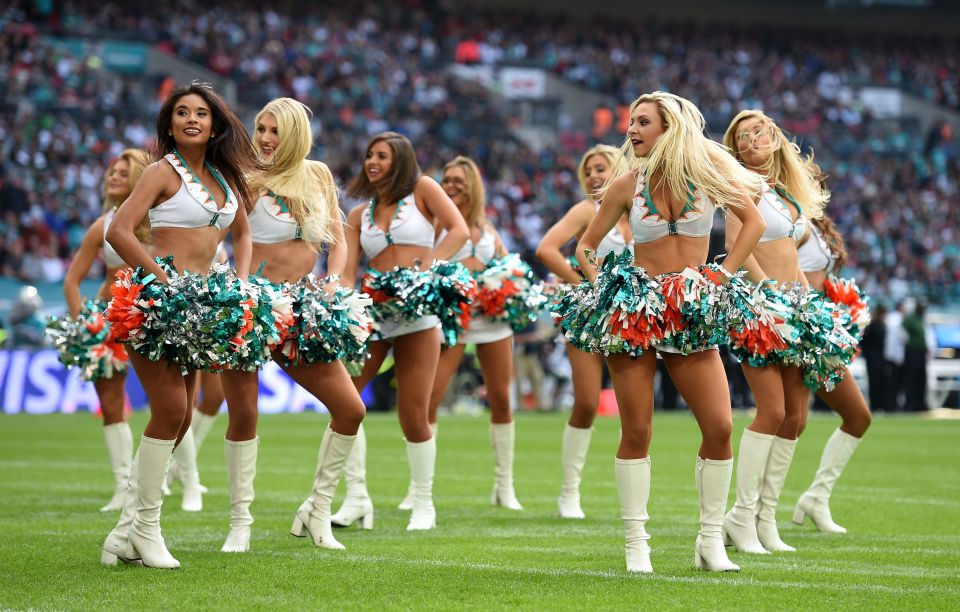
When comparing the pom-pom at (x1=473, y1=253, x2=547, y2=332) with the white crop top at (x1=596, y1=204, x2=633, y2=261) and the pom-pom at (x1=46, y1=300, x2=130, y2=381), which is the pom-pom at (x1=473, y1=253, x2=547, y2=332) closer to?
the white crop top at (x1=596, y1=204, x2=633, y2=261)

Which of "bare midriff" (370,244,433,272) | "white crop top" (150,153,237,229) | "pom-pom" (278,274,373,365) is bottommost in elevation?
"pom-pom" (278,274,373,365)

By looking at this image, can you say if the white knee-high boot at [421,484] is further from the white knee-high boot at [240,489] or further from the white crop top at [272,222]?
the white crop top at [272,222]

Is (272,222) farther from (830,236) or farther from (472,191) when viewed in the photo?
(830,236)

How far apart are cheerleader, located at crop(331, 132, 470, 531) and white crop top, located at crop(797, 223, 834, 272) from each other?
178 centimetres

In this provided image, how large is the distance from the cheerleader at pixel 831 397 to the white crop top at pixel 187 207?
3138mm

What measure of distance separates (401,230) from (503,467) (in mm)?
1967

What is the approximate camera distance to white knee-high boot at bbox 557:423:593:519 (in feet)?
25.0

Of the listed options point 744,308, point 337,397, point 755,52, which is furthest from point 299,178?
point 755,52

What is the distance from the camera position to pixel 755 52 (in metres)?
38.3

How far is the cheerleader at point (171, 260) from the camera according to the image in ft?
16.9

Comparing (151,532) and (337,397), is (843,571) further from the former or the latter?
(151,532)

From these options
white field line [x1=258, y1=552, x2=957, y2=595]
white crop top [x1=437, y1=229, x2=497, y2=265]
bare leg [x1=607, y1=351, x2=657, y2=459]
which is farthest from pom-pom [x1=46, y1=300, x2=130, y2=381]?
bare leg [x1=607, y1=351, x2=657, y2=459]

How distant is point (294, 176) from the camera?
6.24 m

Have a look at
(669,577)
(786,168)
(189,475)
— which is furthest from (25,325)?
(669,577)
